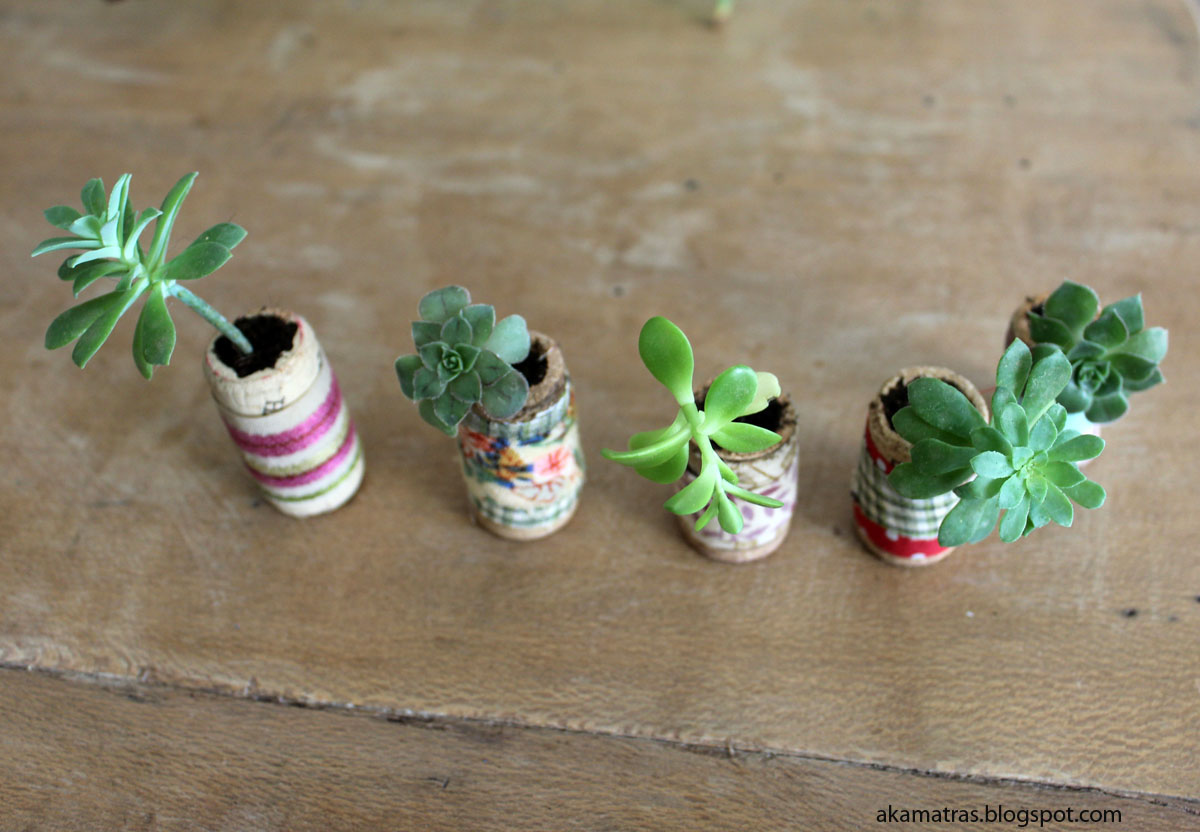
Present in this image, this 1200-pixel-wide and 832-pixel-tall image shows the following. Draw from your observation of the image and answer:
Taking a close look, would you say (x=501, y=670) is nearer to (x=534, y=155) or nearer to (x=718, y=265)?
(x=718, y=265)

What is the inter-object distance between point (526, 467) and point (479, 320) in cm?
15

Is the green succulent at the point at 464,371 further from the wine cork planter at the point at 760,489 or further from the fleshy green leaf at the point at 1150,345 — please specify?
the fleshy green leaf at the point at 1150,345

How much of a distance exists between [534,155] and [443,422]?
61 centimetres

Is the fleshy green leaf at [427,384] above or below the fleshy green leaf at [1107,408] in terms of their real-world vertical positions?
above

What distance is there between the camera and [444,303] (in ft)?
2.44

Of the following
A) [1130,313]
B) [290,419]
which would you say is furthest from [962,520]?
[290,419]

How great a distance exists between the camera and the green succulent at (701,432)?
2.28 feet

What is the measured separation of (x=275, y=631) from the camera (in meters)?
0.83

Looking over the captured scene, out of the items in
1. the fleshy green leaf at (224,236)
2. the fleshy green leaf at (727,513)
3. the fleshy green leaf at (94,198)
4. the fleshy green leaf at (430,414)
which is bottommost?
the fleshy green leaf at (727,513)

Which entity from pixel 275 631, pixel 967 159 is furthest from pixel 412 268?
pixel 967 159

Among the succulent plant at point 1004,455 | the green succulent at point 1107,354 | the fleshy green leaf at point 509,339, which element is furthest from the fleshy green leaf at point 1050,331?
the fleshy green leaf at point 509,339

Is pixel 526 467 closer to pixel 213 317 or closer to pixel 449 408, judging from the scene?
pixel 449 408

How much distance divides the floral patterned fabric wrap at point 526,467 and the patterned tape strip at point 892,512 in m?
0.25

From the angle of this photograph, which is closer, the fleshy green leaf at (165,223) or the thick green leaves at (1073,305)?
the fleshy green leaf at (165,223)
